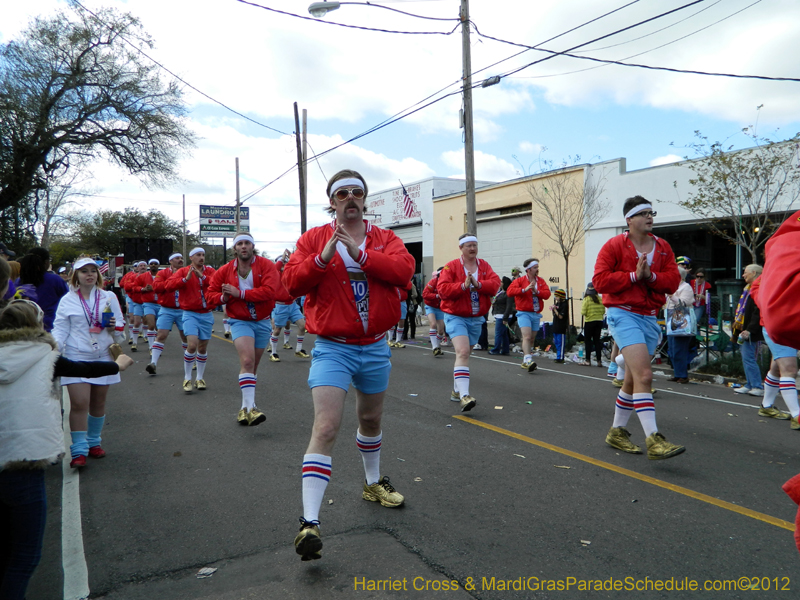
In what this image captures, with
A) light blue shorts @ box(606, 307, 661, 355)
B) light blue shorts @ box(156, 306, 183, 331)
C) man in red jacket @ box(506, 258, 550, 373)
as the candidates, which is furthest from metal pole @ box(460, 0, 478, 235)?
light blue shorts @ box(606, 307, 661, 355)

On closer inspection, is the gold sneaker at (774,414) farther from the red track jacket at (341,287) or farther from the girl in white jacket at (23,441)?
the girl in white jacket at (23,441)

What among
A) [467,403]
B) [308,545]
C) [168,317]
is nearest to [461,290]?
[467,403]

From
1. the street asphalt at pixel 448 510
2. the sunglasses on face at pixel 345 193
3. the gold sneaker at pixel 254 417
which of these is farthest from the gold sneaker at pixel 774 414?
the sunglasses on face at pixel 345 193

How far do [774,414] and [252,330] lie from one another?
618 cm

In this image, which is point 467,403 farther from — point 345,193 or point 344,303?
point 345,193

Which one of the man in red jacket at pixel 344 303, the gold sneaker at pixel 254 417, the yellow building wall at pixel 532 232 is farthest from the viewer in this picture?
the yellow building wall at pixel 532 232

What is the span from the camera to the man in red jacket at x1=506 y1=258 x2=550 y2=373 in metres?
11.2

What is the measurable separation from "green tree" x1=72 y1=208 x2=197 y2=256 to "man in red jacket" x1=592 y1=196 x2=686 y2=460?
66.6 metres

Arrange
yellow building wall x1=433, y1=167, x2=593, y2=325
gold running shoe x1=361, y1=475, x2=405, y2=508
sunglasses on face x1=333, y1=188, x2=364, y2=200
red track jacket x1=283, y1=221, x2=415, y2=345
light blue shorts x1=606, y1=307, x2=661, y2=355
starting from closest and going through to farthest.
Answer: red track jacket x1=283, y1=221, x2=415, y2=345 < sunglasses on face x1=333, y1=188, x2=364, y2=200 < gold running shoe x1=361, y1=475, x2=405, y2=508 < light blue shorts x1=606, y1=307, x2=661, y2=355 < yellow building wall x1=433, y1=167, x2=593, y2=325

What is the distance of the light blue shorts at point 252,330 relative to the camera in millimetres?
7004

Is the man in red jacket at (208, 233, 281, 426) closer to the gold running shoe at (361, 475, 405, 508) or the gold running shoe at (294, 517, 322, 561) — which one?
the gold running shoe at (361, 475, 405, 508)

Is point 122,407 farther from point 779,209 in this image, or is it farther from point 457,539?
point 779,209

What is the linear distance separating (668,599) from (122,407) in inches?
278

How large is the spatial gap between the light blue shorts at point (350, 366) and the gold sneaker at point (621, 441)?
9.07 feet
